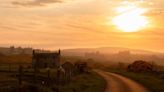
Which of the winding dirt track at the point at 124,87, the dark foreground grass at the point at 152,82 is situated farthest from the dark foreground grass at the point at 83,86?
the dark foreground grass at the point at 152,82

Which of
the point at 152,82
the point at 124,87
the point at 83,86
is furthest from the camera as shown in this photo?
the point at 152,82

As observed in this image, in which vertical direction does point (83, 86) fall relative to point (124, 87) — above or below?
above

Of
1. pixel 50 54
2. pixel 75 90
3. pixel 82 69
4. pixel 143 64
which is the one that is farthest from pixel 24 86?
pixel 143 64

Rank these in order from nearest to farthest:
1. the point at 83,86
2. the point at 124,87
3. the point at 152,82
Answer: the point at 83,86 < the point at 124,87 < the point at 152,82

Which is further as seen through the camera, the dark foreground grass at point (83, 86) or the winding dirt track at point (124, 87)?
the winding dirt track at point (124, 87)

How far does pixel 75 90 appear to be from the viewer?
34.0 m

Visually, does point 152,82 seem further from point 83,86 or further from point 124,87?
point 83,86

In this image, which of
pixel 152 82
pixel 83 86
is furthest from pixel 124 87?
pixel 152 82

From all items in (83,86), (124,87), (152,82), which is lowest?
(152,82)

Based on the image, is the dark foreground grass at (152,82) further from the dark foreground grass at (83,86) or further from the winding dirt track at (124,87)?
the dark foreground grass at (83,86)

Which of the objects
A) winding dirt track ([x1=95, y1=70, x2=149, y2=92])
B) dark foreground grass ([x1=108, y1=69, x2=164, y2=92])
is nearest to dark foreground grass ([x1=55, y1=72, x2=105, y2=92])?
winding dirt track ([x1=95, y1=70, x2=149, y2=92])

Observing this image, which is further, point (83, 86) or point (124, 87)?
point (124, 87)

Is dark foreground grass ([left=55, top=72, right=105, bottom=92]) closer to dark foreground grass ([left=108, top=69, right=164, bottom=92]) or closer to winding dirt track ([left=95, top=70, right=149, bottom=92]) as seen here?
winding dirt track ([left=95, top=70, right=149, bottom=92])

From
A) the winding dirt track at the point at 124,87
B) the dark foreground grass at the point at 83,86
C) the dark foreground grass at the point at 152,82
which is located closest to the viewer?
the dark foreground grass at the point at 83,86
